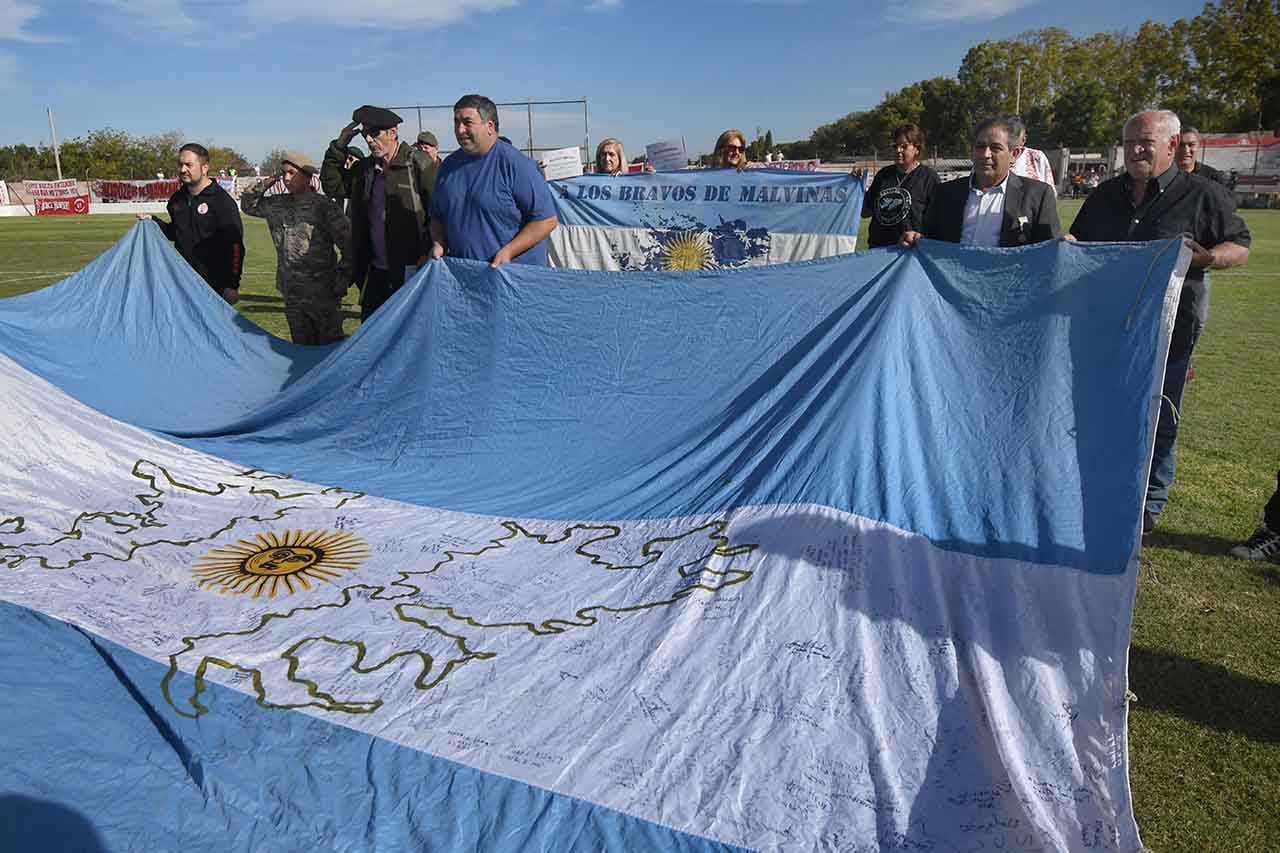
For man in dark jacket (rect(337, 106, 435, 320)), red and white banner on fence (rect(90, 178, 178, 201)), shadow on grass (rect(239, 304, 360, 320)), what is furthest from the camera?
red and white banner on fence (rect(90, 178, 178, 201))

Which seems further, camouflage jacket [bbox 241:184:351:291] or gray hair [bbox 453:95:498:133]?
camouflage jacket [bbox 241:184:351:291]

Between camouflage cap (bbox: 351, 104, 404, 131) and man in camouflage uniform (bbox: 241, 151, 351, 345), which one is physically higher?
camouflage cap (bbox: 351, 104, 404, 131)

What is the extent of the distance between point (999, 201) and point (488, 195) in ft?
7.89

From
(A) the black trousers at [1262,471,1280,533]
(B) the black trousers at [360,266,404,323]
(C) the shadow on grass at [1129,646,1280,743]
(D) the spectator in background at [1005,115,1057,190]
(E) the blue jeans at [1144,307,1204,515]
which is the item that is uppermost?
(D) the spectator in background at [1005,115,1057,190]

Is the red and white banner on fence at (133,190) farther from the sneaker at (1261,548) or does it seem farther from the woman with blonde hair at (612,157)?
the sneaker at (1261,548)

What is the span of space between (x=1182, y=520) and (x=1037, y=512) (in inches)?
71.7

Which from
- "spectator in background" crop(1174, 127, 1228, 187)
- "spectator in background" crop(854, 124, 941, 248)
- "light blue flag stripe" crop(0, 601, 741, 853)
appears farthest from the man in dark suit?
"light blue flag stripe" crop(0, 601, 741, 853)

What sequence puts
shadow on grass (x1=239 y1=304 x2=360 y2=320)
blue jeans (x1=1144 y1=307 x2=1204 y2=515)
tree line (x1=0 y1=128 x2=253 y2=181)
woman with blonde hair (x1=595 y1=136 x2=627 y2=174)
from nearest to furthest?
blue jeans (x1=1144 y1=307 x2=1204 y2=515) < woman with blonde hair (x1=595 y1=136 x2=627 y2=174) < shadow on grass (x1=239 y1=304 x2=360 y2=320) < tree line (x1=0 y1=128 x2=253 y2=181)

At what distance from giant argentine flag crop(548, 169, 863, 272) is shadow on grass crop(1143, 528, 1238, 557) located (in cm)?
266

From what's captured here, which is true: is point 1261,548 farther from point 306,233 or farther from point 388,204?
point 306,233

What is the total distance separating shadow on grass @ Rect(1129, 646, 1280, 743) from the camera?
98.9 inches

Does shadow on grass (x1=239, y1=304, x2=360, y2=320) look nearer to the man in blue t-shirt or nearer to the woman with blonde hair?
the woman with blonde hair

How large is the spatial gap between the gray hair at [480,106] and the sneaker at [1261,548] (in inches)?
153

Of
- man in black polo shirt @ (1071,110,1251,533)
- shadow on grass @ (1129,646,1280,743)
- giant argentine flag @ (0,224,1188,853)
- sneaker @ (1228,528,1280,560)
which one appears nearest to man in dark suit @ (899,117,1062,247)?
man in black polo shirt @ (1071,110,1251,533)
